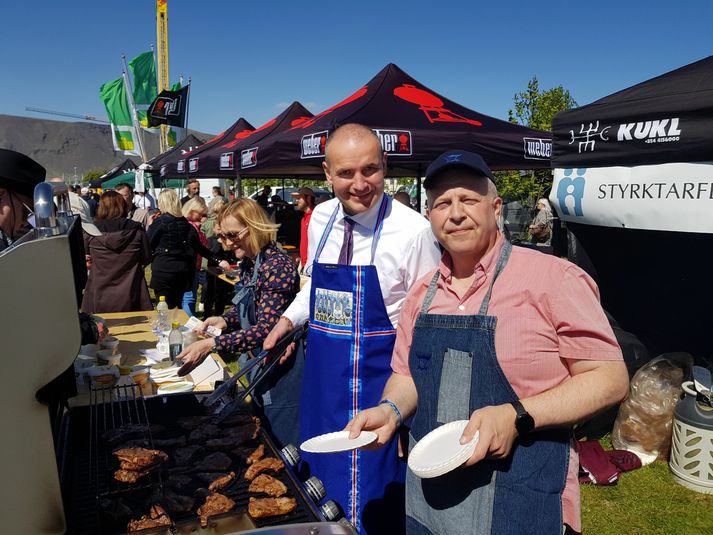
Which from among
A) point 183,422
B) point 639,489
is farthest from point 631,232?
point 183,422

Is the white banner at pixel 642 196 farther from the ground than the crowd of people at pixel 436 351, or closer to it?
farther from the ground

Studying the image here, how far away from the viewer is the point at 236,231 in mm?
2949

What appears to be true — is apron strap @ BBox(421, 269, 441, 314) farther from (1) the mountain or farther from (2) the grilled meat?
(1) the mountain

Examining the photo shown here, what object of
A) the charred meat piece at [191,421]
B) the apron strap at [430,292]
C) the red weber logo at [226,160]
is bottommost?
the charred meat piece at [191,421]

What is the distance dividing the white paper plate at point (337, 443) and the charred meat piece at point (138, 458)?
1.97 feet

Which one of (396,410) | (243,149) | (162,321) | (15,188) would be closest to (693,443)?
(396,410)

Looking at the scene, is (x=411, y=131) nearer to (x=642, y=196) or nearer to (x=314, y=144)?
(x=314, y=144)

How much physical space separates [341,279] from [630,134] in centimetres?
214

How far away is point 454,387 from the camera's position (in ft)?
4.47

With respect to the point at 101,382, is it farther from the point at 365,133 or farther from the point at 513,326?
the point at 513,326

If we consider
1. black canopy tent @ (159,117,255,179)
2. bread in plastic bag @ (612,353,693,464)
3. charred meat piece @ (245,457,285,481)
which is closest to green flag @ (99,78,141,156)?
black canopy tent @ (159,117,255,179)

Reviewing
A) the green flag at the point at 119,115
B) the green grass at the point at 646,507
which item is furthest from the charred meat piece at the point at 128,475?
the green flag at the point at 119,115

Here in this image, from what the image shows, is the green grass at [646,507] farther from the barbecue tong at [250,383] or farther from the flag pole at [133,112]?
the flag pole at [133,112]

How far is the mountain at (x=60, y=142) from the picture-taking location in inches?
4454
